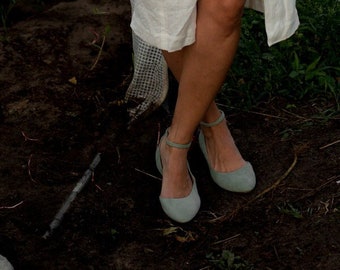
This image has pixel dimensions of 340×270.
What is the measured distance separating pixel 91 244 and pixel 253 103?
1.00 m

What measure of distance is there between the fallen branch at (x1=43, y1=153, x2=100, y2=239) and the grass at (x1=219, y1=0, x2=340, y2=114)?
2.10 feet

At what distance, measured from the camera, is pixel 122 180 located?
3.18 m

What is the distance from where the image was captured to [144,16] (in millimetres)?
2602

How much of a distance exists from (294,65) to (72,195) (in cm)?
111

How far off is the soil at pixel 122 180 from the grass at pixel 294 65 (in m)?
0.07

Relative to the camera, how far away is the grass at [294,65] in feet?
11.6

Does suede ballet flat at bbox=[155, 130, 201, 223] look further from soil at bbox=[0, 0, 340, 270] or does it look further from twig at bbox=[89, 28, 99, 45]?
twig at bbox=[89, 28, 99, 45]

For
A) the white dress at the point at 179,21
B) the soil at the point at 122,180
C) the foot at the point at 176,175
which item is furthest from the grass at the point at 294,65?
the white dress at the point at 179,21

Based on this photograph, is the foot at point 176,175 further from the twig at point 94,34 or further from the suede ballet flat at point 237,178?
the twig at point 94,34

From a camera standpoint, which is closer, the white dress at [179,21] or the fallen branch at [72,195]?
the white dress at [179,21]

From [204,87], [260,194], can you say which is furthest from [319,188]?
[204,87]

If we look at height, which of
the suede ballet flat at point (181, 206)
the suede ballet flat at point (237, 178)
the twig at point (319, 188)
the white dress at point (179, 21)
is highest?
the white dress at point (179, 21)

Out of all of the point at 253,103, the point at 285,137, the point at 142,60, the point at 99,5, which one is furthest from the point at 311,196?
the point at 99,5

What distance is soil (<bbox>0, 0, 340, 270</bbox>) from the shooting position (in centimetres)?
285
